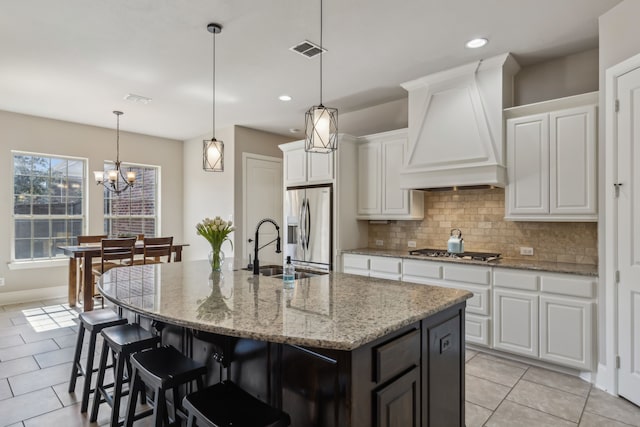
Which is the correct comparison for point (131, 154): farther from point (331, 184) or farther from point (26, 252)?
point (331, 184)

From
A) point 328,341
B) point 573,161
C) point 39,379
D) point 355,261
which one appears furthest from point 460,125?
point 39,379

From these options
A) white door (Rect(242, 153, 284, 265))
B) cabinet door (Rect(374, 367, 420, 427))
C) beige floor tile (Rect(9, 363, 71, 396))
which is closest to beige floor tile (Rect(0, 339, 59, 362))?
beige floor tile (Rect(9, 363, 71, 396))

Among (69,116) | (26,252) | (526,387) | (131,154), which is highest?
(69,116)

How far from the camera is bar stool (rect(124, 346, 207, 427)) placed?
167cm

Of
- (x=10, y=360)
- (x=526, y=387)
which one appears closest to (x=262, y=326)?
(x=526, y=387)

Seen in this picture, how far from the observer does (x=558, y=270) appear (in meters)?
2.90

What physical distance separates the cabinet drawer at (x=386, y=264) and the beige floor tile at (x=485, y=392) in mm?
1335

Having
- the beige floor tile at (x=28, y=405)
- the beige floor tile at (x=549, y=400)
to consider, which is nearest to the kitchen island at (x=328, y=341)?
the beige floor tile at (x=549, y=400)

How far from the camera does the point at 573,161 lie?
120 inches

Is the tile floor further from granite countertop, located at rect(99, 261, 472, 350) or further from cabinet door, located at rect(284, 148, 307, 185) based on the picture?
cabinet door, located at rect(284, 148, 307, 185)

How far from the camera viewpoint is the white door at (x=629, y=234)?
243cm

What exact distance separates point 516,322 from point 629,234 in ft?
3.73

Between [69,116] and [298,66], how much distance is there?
3950 millimetres

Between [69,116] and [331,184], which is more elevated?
[69,116]
